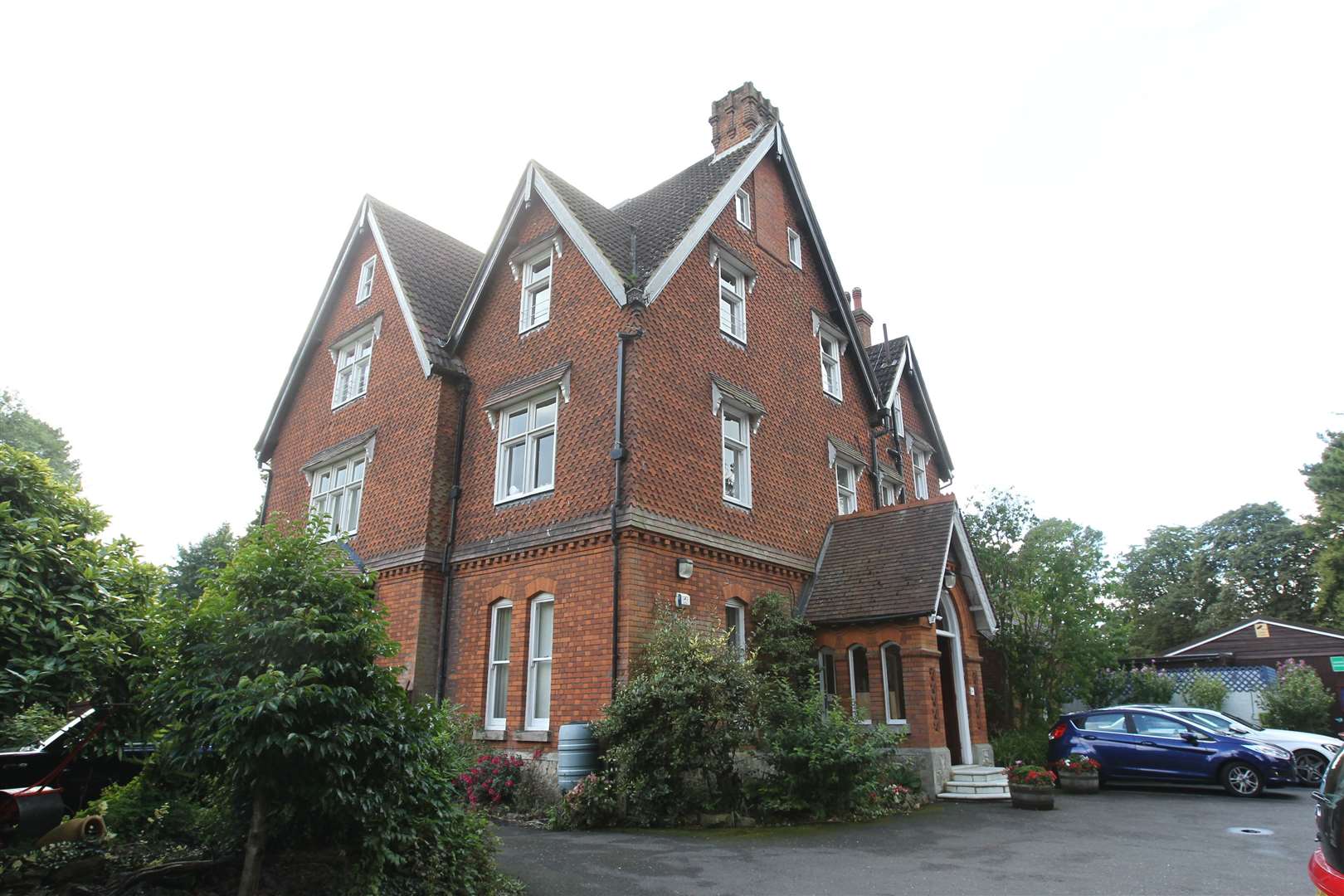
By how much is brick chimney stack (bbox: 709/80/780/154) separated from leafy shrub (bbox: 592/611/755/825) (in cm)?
1449

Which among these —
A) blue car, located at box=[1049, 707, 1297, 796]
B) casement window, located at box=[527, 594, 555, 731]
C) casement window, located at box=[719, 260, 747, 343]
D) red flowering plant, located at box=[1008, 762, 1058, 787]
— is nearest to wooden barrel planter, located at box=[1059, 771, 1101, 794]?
blue car, located at box=[1049, 707, 1297, 796]

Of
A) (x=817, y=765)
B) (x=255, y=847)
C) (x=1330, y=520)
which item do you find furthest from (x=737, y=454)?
(x=1330, y=520)

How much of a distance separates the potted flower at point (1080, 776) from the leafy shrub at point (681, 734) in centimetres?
751

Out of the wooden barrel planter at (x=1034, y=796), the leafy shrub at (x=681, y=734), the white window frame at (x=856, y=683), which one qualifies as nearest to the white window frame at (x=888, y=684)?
the white window frame at (x=856, y=683)

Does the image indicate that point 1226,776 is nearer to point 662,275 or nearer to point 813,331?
point 813,331

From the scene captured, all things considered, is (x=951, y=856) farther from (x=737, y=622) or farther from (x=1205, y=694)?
(x=1205, y=694)

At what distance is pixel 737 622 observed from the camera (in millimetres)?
14914

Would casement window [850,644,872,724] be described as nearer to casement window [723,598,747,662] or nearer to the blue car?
casement window [723,598,747,662]

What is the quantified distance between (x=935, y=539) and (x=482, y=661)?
883 centimetres

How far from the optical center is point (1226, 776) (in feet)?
47.4

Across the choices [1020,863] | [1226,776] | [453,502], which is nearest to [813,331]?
[453,502]

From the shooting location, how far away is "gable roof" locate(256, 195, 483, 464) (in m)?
17.8

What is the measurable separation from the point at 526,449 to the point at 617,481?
2940 millimetres

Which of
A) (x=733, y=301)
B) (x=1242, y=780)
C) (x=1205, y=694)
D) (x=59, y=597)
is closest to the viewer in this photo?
(x=59, y=597)
